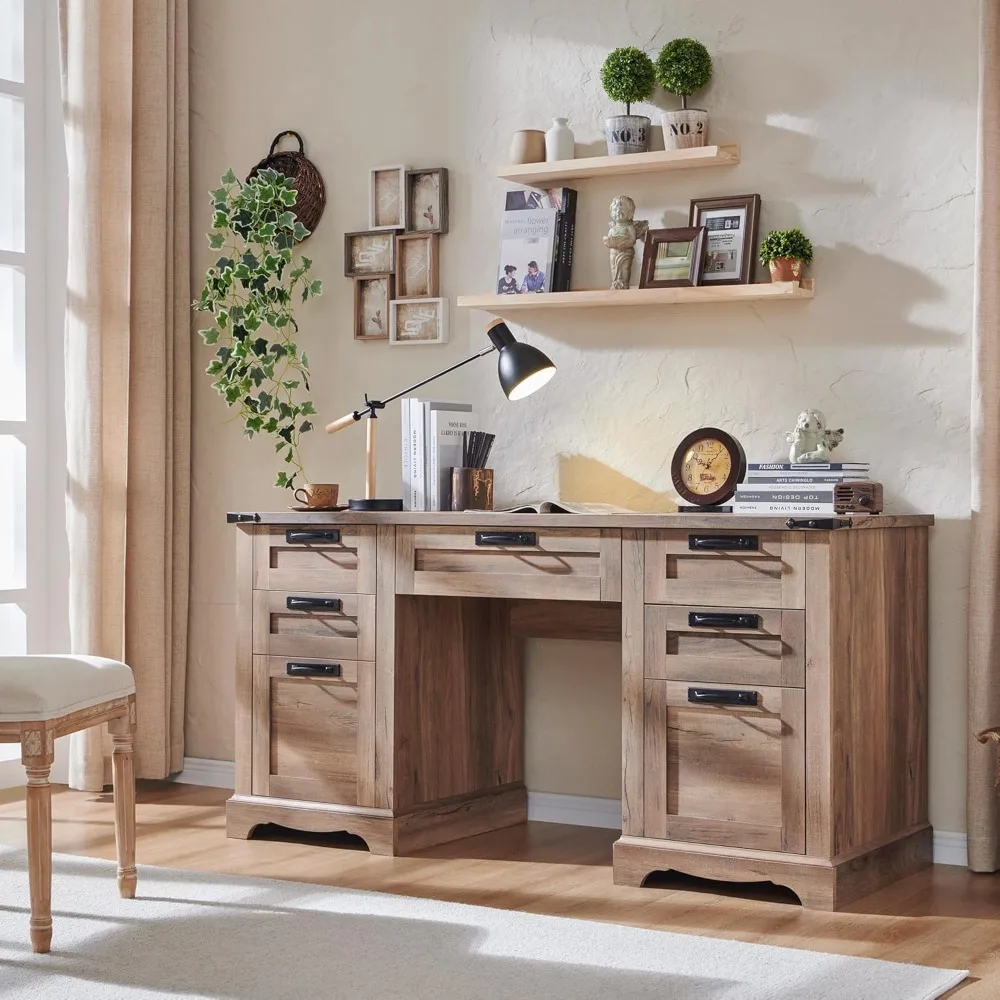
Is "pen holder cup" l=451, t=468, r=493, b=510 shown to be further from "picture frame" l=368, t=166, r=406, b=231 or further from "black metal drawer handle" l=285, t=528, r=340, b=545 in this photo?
"picture frame" l=368, t=166, r=406, b=231

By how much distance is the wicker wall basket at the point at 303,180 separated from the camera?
4016 mm

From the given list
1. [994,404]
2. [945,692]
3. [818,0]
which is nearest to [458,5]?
[818,0]

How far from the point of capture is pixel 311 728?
338 cm

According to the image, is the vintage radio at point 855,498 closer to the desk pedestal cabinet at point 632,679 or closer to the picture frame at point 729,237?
the desk pedestal cabinet at point 632,679

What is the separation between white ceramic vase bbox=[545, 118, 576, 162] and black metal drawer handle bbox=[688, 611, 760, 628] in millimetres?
1271

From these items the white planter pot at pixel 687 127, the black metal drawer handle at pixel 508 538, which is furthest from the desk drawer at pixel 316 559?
the white planter pot at pixel 687 127

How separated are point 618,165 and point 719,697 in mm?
1313

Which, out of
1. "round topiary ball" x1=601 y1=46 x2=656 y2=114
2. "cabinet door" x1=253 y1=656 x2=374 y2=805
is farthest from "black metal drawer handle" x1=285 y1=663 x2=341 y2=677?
"round topiary ball" x1=601 y1=46 x2=656 y2=114

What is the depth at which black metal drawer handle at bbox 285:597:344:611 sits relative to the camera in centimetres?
336

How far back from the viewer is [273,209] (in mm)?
3830

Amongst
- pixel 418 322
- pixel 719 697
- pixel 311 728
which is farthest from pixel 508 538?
pixel 418 322

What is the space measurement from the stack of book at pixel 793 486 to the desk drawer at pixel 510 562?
0.99 ft

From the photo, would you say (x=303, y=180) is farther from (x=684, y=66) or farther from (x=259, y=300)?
(x=684, y=66)

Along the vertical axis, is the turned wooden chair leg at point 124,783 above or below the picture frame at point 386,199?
below
